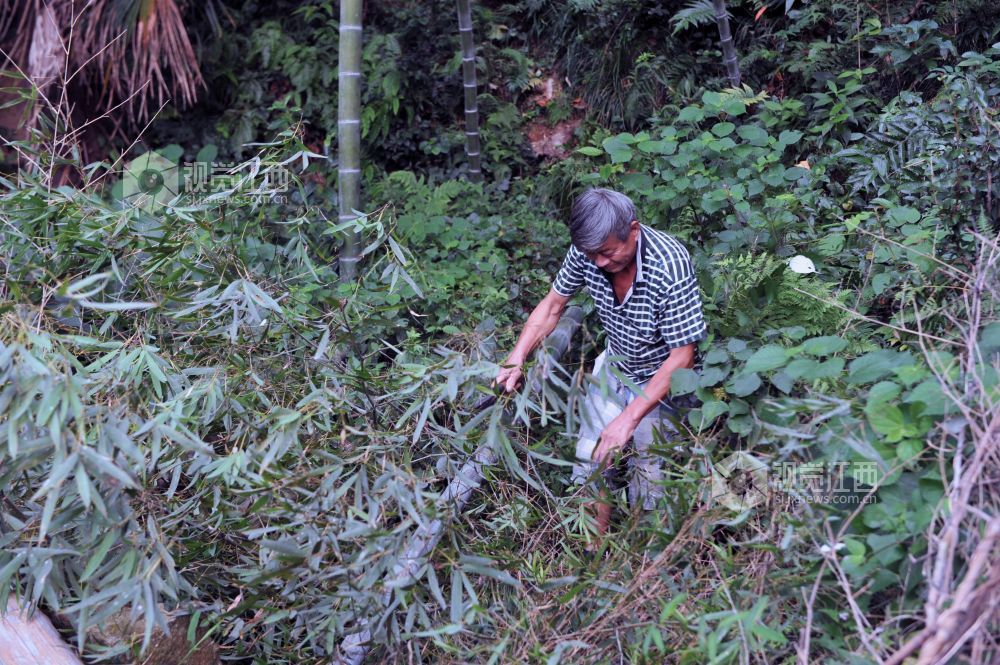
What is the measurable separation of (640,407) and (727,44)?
104 inches

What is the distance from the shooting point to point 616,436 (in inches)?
96.3

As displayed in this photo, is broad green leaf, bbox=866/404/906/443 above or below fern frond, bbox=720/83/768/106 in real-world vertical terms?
below

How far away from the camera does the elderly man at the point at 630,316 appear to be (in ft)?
8.18

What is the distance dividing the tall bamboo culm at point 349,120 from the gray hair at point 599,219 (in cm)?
134

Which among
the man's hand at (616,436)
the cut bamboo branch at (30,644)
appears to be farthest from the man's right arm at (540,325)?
the cut bamboo branch at (30,644)

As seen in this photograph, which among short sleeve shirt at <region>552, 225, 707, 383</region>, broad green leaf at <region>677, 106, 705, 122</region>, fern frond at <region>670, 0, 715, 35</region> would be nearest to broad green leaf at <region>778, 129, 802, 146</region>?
broad green leaf at <region>677, 106, 705, 122</region>

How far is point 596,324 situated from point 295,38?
10.7ft

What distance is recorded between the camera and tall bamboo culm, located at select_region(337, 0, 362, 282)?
352 cm

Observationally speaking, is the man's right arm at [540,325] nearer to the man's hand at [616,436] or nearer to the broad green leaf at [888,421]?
the man's hand at [616,436]

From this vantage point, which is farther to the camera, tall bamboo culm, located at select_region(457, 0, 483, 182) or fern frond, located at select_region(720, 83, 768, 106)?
tall bamboo culm, located at select_region(457, 0, 483, 182)

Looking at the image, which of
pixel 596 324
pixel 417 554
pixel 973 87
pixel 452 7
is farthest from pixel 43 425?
pixel 452 7

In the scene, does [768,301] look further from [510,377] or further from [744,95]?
[744,95]

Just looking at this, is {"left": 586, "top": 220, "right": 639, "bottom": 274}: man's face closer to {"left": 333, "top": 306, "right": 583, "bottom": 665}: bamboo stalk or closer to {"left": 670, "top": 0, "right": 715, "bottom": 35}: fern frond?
{"left": 333, "top": 306, "right": 583, "bottom": 665}: bamboo stalk

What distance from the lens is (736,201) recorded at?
139 inches
